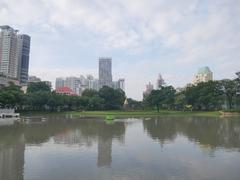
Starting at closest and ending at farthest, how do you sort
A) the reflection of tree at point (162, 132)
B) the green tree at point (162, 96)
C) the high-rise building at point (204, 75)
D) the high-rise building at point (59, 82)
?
the reflection of tree at point (162, 132) < the green tree at point (162, 96) < the high-rise building at point (204, 75) < the high-rise building at point (59, 82)

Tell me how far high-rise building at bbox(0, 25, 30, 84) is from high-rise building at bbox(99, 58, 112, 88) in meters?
58.9

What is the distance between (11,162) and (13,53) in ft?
386

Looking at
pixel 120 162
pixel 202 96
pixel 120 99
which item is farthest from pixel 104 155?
pixel 120 99

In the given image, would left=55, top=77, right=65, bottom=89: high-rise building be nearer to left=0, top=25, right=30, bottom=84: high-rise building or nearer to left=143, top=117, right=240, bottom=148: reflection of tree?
left=0, top=25, right=30, bottom=84: high-rise building

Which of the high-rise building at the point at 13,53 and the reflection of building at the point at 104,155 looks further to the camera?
the high-rise building at the point at 13,53

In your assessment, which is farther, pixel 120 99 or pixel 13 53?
pixel 13 53

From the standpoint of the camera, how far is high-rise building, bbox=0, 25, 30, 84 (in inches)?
4609

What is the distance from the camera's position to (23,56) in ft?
429

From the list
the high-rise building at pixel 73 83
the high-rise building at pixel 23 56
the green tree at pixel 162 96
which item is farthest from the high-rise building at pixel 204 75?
the high-rise building at pixel 23 56

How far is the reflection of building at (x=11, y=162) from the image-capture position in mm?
9305

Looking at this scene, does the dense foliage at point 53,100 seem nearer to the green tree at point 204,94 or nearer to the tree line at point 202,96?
the tree line at point 202,96

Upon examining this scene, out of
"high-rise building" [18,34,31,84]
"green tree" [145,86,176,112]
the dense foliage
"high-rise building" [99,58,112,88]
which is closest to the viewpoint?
the dense foliage

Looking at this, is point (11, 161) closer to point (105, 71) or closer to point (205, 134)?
point (205, 134)

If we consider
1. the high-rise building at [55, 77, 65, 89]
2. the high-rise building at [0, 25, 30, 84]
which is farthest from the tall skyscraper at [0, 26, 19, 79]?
the high-rise building at [55, 77, 65, 89]
